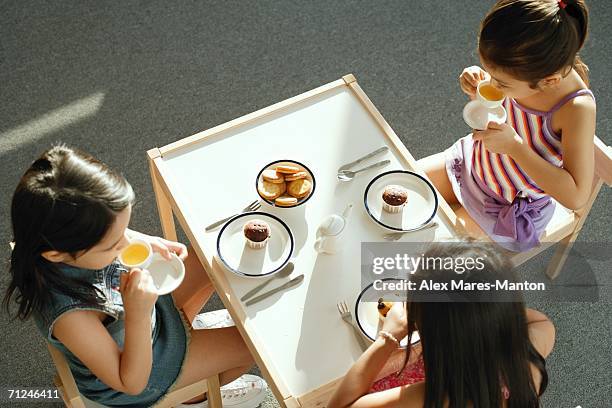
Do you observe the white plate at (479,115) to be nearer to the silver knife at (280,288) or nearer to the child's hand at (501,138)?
the child's hand at (501,138)

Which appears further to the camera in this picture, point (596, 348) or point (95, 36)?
point (95, 36)

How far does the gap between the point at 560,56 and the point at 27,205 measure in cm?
106

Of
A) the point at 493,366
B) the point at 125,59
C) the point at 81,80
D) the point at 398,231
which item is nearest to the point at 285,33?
the point at 125,59

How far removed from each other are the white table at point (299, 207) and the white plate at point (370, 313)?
1.0 inches

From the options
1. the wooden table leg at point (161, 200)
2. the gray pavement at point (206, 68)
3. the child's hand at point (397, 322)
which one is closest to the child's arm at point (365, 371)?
the child's hand at point (397, 322)

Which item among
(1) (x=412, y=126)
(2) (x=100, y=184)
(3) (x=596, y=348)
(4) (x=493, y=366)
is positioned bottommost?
(3) (x=596, y=348)

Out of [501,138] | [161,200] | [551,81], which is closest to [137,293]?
[161,200]

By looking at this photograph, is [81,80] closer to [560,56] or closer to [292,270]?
[292,270]

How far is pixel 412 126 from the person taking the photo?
2477mm

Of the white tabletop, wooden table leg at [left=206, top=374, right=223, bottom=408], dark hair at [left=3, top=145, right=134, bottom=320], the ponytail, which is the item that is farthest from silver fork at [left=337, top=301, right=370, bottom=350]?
the ponytail

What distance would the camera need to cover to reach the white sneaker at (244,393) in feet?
5.93

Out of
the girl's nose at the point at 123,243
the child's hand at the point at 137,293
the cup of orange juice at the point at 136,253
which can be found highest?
the girl's nose at the point at 123,243

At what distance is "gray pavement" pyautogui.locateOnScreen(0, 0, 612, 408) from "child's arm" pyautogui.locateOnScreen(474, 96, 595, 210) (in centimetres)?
67

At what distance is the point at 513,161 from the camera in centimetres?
168
